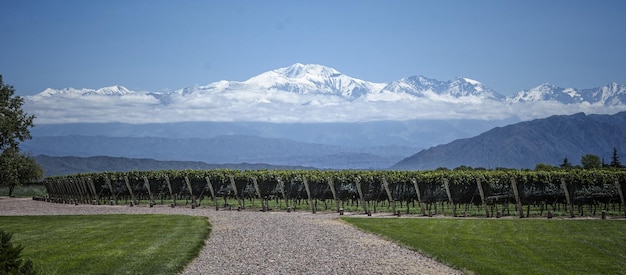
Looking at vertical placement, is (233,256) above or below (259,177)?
below

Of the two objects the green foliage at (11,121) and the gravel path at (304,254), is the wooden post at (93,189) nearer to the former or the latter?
the green foliage at (11,121)

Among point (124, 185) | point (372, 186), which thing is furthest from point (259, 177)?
point (124, 185)

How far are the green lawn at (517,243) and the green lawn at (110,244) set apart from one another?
8106 mm

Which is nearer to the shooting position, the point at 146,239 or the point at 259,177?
the point at 146,239

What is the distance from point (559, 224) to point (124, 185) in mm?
43439

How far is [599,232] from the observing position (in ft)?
91.8

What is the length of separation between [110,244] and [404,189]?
1086 inches

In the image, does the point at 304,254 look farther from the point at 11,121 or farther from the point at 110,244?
the point at 11,121

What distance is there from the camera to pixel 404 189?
156ft

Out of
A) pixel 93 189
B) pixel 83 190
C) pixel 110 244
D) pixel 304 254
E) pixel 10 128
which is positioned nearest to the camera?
pixel 304 254

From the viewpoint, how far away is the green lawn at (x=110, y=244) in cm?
1898

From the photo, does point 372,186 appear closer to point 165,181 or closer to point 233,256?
point 165,181

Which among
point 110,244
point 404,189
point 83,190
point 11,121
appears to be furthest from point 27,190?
point 110,244

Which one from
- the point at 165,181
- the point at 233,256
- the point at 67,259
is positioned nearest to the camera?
the point at 67,259
